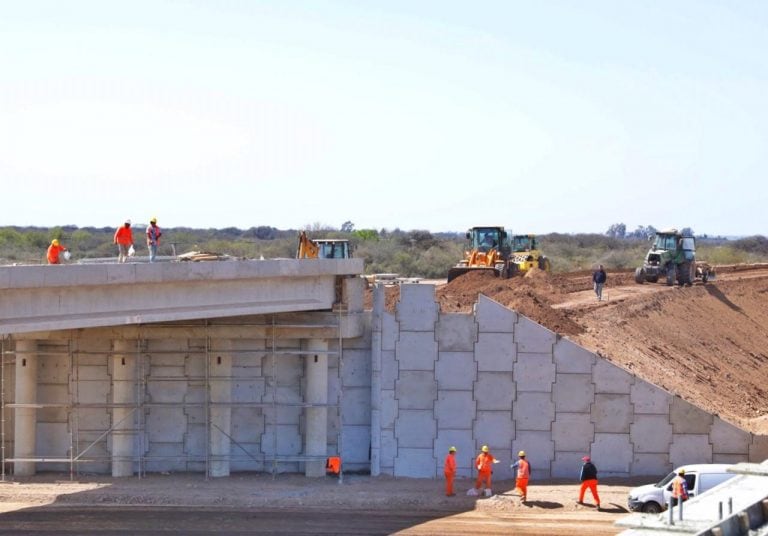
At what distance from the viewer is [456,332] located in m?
32.0

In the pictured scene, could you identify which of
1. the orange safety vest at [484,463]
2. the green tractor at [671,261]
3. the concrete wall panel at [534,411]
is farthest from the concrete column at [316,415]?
the green tractor at [671,261]

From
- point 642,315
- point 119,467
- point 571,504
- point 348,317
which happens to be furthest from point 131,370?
point 642,315

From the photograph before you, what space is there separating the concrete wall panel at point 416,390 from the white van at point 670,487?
20.1 feet

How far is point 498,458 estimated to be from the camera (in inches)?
1250

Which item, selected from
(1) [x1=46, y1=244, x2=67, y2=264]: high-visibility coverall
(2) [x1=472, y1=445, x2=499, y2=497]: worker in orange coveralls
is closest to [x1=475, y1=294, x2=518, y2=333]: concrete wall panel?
(2) [x1=472, y1=445, x2=499, y2=497]: worker in orange coveralls

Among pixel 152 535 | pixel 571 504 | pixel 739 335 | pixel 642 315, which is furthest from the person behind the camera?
pixel 739 335

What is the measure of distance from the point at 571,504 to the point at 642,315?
875 inches

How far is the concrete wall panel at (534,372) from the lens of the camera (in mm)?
31609

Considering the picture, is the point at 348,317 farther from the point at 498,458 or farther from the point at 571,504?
the point at 571,504

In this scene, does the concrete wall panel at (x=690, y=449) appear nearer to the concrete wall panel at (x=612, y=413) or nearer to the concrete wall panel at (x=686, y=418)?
the concrete wall panel at (x=686, y=418)

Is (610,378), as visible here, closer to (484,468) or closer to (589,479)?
(589,479)

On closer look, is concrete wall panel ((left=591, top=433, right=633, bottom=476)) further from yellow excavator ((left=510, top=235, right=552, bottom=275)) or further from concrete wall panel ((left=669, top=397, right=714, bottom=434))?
yellow excavator ((left=510, top=235, right=552, bottom=275))

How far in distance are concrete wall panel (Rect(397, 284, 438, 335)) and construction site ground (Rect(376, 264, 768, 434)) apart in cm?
397

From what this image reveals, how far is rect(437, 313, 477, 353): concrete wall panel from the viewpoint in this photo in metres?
31.9
